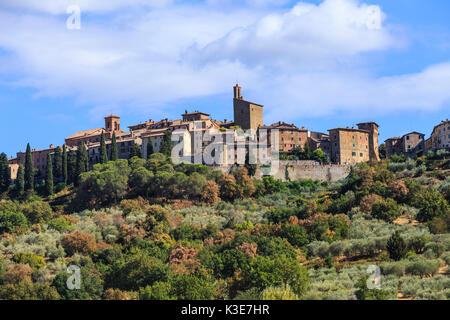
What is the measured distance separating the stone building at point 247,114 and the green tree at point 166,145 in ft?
50.6

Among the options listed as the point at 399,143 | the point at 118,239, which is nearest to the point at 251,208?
the point at 118,239

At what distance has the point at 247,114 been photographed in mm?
99250

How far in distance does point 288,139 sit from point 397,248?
5443 cm

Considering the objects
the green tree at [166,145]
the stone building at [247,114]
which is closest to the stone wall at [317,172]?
the green tree at [166,145]

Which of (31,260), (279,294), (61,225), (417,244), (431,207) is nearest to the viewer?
(279,294)

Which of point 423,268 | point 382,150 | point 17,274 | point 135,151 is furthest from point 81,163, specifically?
point 423,268

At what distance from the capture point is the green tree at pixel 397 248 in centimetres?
4394

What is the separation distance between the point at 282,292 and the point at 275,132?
211ft

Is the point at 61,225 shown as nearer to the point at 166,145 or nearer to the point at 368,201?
the point at 166,145

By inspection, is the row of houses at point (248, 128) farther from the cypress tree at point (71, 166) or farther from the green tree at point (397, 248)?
the green tree at point (397, 248)

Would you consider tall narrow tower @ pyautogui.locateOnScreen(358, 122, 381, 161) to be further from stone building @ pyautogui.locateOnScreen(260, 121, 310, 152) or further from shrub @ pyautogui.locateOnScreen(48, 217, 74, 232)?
shrub @ pyautogui.locateOnScreen(48, 217, 74, 232)

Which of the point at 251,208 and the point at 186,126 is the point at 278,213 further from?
the point at 186,126

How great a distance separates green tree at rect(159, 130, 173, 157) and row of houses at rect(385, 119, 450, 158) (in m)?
36.0
